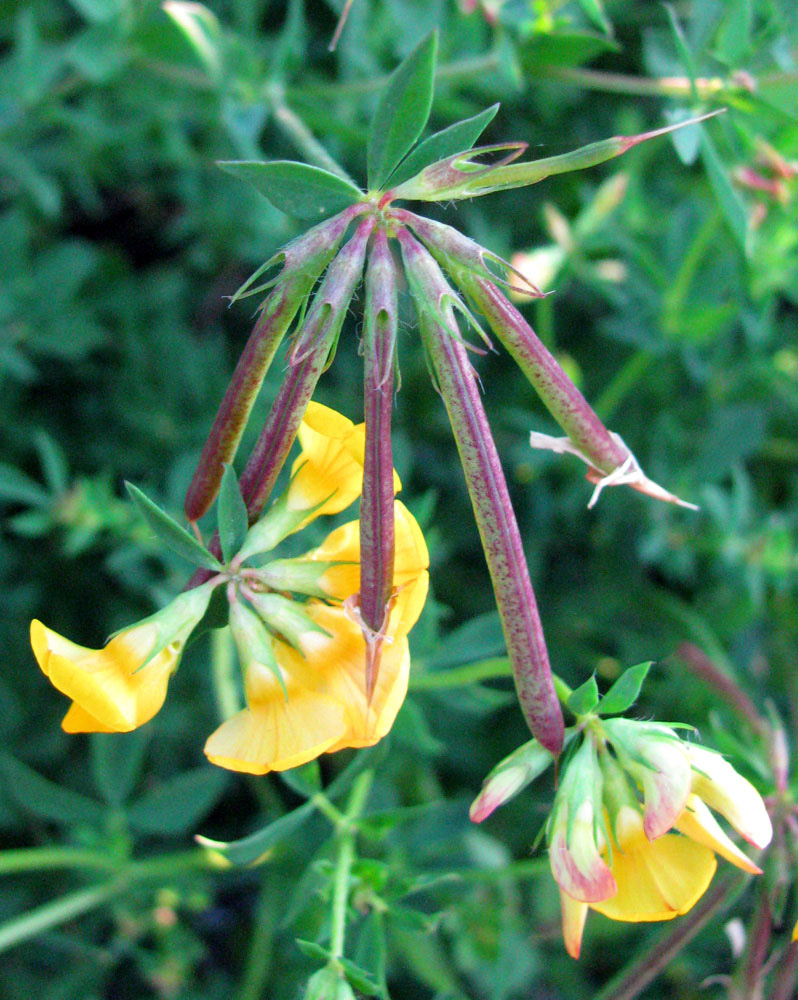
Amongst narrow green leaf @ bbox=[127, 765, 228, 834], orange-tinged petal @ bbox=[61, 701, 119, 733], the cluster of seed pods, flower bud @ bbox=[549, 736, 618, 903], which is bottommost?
narrow green leaf @ bbox=[127, 765, 228, 834]

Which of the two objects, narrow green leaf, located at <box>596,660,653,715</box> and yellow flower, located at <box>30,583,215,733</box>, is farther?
narrow green leaf, located at <box>596,660,653,715</box>

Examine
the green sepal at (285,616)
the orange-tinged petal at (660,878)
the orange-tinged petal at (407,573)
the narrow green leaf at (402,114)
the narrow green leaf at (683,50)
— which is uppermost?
the narrow green leaf at (683,50)

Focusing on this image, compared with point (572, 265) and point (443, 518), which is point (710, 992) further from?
point (572, 265)

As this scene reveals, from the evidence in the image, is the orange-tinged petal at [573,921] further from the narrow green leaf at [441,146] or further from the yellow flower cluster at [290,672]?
the narrow green leaf at [441,146]

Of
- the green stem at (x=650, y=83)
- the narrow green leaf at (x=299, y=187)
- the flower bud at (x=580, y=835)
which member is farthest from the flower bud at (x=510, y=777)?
the green stem at (x=650, y=83)

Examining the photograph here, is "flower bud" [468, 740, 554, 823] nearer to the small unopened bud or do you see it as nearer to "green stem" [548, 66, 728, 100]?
the small unopened bud

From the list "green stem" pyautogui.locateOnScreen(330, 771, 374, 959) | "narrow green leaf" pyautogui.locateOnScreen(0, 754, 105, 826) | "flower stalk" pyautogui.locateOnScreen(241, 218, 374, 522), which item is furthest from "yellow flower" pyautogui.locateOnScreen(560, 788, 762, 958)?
"narrow green leaf" pyautogui.locateOnScreen(0, 754, 105, 826)

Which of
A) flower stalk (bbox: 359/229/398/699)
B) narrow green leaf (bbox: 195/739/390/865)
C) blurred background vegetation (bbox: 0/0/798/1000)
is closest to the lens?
flower stalk (bbox: 359/229/398/699)
